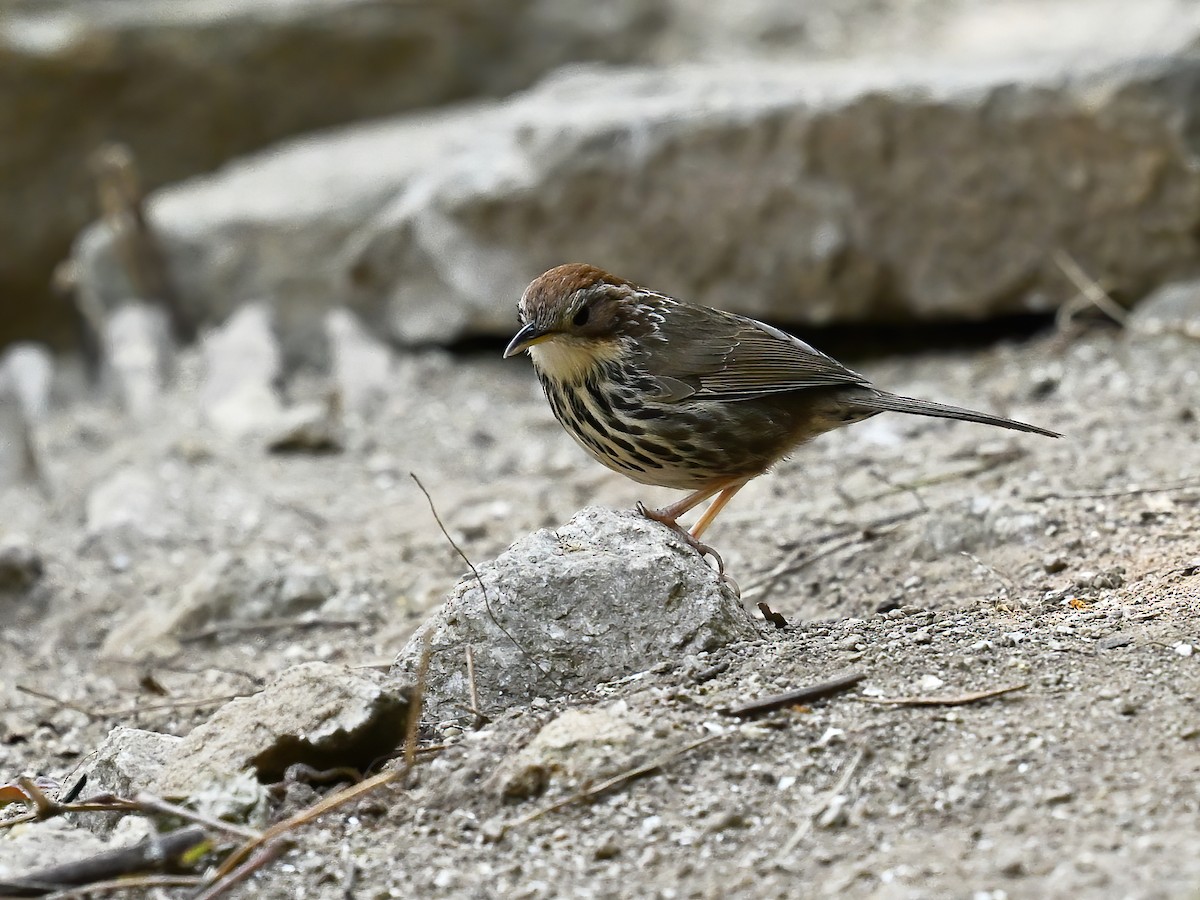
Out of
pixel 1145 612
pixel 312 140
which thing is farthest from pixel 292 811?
pixel 312 140

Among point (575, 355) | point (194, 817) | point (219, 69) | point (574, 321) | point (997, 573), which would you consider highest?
point (219, 69)

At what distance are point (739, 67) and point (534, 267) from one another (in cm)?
227

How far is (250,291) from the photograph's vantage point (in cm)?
1048

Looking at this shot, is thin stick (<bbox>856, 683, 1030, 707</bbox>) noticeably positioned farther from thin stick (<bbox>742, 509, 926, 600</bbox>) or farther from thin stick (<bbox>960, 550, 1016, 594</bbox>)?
thin stick (<bbox>742, 509, 926, 600</bbox>)

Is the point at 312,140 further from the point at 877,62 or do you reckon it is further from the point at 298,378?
the point at 877,62

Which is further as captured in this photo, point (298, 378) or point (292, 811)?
point (298, 378)

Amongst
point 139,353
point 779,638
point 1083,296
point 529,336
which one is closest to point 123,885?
point 779,638

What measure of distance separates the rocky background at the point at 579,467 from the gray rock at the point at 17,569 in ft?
0.06

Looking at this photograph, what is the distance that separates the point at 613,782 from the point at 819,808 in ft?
1.44

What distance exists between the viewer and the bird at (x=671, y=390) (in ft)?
15.3

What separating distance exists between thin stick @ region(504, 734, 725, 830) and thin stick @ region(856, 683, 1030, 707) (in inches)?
18.0

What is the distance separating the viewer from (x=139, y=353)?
32.6ft

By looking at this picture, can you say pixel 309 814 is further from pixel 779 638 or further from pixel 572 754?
pixel 779 638

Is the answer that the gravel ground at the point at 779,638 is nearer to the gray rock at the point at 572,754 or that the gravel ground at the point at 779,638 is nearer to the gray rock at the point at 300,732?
→ the gray rock at the point at 572,754
